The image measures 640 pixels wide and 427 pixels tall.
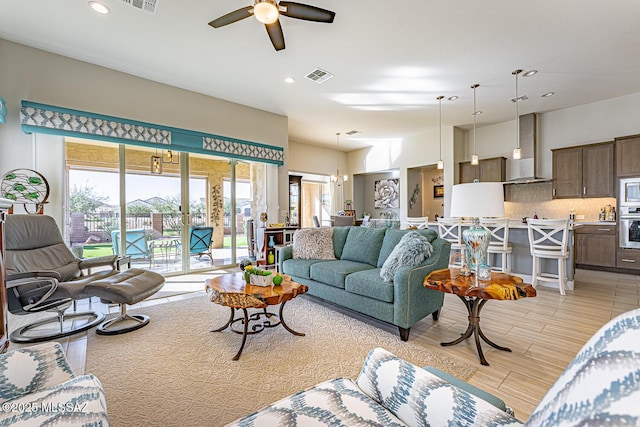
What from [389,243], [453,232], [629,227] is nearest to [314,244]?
[389,243]

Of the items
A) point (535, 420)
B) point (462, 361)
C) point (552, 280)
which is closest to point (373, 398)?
point (535, 420)

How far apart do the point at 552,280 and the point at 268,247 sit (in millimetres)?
4333

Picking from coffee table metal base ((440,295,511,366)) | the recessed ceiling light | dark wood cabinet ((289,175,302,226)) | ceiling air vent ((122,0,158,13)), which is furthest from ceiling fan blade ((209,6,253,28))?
dark wood cabinet ((289,175,302,226))

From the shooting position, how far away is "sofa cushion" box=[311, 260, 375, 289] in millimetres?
2938

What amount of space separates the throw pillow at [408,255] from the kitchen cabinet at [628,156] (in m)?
4.81

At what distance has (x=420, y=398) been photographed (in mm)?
851

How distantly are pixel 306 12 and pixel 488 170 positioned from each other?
227 inches

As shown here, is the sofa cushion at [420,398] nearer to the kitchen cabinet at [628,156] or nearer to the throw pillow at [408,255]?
the throw pillow at [408,255]

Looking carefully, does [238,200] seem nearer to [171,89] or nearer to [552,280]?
[171,89]

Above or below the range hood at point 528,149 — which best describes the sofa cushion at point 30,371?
below

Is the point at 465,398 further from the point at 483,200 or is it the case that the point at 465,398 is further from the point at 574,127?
the point at 574,127

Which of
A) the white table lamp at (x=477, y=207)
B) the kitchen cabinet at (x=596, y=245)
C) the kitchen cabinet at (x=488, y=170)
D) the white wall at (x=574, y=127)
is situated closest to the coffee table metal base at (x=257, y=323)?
the white table lamp at (x=477, y=207)

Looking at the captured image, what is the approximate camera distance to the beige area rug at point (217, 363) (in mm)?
1634

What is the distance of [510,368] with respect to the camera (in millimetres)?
2018
